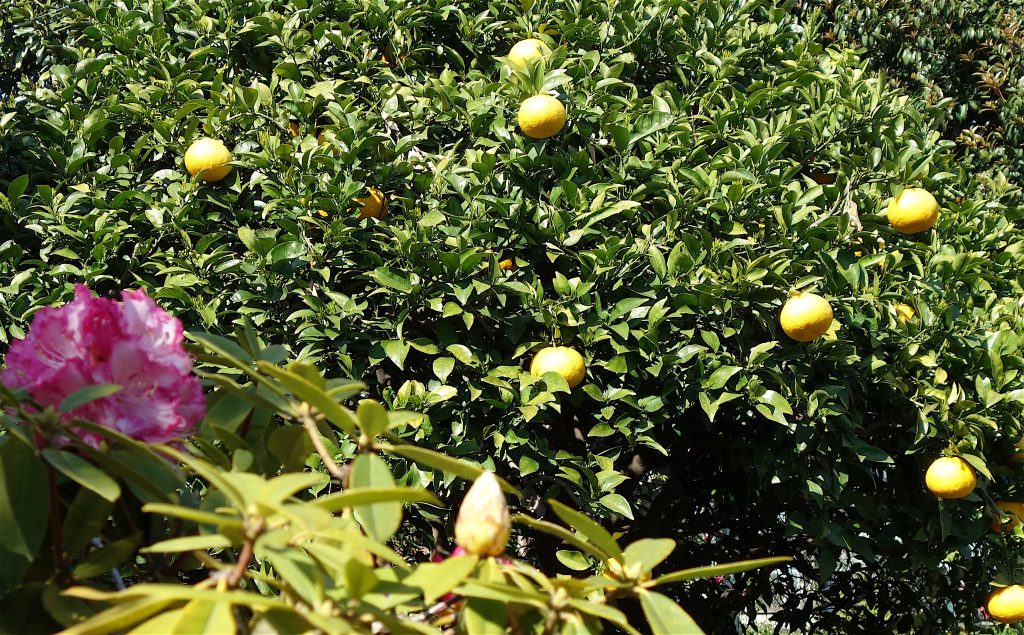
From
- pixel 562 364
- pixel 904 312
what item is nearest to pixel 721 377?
pixel 562 364

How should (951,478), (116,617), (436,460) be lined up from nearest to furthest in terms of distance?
(116,617), (436,460), (951,478)

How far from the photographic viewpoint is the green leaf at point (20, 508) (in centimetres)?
88

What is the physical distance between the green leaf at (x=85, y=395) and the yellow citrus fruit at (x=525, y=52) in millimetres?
2131

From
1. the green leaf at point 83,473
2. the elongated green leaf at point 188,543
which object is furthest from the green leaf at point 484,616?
the green leaf at point 83,473

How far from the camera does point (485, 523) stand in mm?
932

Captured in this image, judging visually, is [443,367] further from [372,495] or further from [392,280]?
[372,495]

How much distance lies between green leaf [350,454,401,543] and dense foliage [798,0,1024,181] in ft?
19.1

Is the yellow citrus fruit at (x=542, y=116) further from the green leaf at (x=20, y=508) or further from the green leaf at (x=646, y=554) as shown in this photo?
the green leaf at (x=20, y=508)

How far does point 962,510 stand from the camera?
261 centimetres

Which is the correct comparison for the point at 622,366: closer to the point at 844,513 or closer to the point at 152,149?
the point at 844,513

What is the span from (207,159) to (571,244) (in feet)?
3.30

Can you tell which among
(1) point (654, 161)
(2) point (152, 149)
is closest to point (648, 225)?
(1) point (654, 161)

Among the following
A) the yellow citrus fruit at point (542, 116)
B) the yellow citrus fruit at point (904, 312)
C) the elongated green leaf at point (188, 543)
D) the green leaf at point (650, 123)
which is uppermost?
the green leaf at point (650, 123)

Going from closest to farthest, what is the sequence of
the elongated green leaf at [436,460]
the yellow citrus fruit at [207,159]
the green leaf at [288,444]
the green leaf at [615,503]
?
1. the elongated green leaf at [436,460]
2. the green leaf at [288,444]
3. the green leaf at [615,503]
4. the yellow citrus fruit at [207,159]
